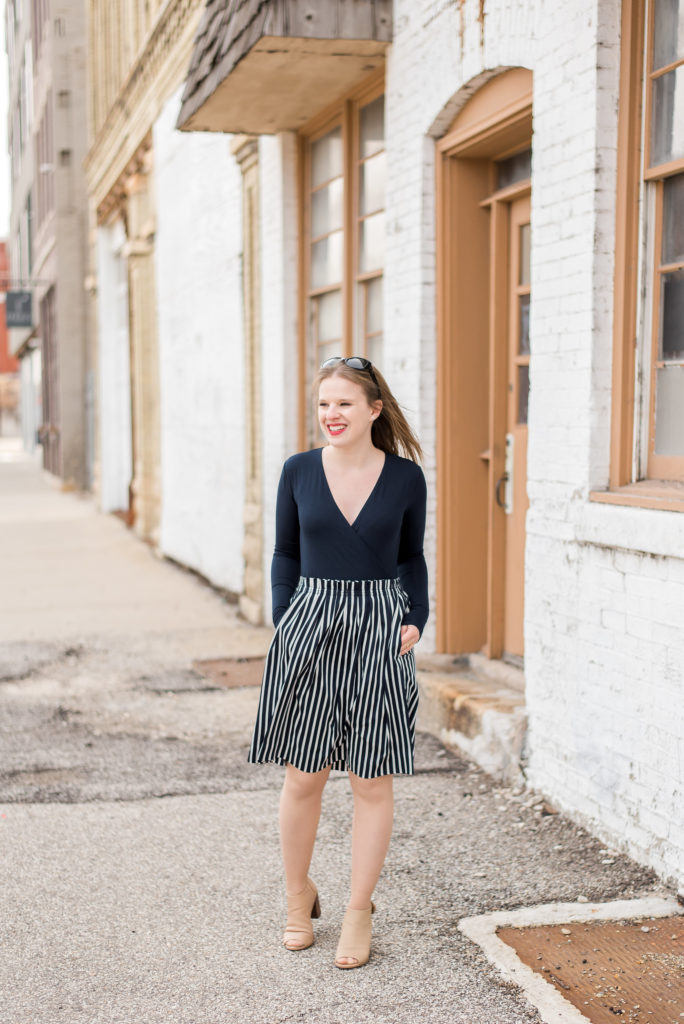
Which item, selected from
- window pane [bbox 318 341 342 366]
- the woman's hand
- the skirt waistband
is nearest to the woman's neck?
the skirt waistband

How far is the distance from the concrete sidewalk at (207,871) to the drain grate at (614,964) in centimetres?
16

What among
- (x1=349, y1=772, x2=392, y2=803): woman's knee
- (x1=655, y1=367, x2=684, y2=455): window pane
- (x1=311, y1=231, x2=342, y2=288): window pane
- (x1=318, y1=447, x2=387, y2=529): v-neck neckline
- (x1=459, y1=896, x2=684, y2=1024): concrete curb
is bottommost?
(x1=459, y1=896, x2=684, y2=1024): concrete curb

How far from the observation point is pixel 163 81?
1244 cm

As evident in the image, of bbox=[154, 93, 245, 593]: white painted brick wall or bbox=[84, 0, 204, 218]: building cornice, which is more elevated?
bbox=[84, 0, 204, 218]: building cornice

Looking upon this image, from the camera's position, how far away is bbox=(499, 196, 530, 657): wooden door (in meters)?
5.86

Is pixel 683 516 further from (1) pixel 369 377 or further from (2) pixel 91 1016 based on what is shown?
(2) pixel 91 1016

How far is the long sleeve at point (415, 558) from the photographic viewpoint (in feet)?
11.6

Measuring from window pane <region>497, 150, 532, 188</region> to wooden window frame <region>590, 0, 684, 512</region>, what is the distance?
1409 mm

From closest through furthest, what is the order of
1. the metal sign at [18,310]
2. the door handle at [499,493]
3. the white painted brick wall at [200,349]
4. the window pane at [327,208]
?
the door handle at [499,493], the window pane at [327,208], the white painted brick wall at [200,349], the metal sign at [18,310]

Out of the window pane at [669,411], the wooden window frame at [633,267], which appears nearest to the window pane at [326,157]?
the wooden window frame at [633,267]

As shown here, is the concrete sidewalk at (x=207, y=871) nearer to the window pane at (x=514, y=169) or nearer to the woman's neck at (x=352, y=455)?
the woman's neck at (x=352, y=455)

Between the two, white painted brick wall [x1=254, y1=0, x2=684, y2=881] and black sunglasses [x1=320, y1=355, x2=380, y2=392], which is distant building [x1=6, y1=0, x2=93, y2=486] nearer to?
white painted brick wall [x1=254, y1=0, x2=684, y2=881]

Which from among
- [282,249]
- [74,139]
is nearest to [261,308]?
[282,249]

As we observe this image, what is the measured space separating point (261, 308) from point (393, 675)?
236 inches
